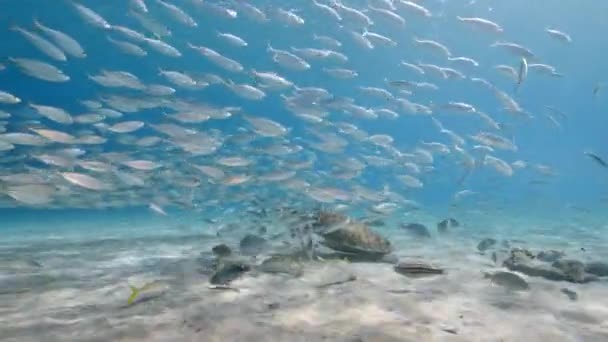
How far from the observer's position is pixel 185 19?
42.6 ft

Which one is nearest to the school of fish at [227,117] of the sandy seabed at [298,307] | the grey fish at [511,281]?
the sandy seabed at [298,307]

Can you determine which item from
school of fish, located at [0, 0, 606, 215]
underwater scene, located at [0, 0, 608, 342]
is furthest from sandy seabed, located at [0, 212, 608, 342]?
school of fish, located at [0, 0, 606, 215]

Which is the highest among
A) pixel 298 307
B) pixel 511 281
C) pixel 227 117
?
pixel 227 117

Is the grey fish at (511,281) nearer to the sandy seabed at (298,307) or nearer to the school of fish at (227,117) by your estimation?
the sandy seabed at (298,307)

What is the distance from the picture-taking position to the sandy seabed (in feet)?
12.5

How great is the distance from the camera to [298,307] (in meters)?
4.61

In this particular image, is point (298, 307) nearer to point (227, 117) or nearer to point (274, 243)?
point (274, 243)

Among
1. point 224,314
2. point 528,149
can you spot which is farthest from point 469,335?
point 528,149

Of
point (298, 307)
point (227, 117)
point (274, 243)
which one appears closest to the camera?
Result: point (298, 307)

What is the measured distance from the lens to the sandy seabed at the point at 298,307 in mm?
3822

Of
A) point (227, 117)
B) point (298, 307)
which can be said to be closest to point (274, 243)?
point (227, 117)

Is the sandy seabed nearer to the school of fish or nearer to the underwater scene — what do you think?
the underwater scene

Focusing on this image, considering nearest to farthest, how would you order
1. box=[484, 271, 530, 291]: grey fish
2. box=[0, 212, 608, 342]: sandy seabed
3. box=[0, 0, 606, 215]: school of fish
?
box=[0, 212, 608, 342]: sandy seabed → box=[484, 271, 530, 291]: grey fish → box=[0, 0, 606, 215]: school of fish

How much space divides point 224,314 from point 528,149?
13913 centimetres
